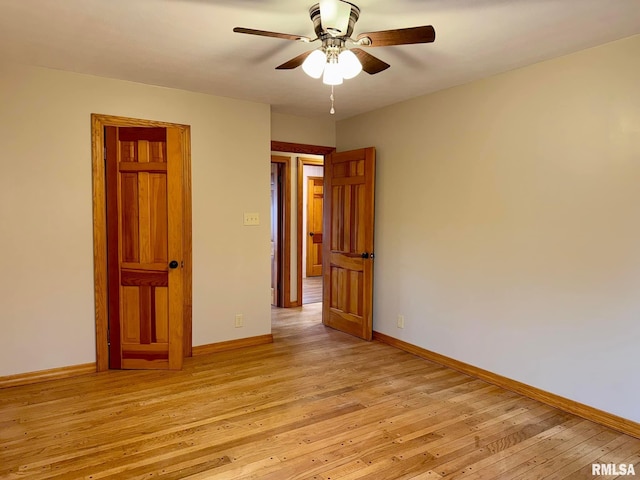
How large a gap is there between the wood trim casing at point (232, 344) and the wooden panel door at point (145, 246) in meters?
0.41

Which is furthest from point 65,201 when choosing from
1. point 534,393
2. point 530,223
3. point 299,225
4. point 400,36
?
point 534,393

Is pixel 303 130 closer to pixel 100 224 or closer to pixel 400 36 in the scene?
pixel 100 224

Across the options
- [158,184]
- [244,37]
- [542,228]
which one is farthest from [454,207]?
[158,184]

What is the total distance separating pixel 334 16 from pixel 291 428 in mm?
2321

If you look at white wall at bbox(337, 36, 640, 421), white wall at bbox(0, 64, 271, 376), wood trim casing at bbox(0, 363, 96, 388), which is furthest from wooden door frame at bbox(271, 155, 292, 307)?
wood trim casing at bbox(0, 363, 96, 388)

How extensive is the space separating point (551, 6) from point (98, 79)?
3.24 metres

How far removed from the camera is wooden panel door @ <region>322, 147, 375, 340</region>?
4.41 meters

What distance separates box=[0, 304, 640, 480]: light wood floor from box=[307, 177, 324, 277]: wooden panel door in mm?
4626

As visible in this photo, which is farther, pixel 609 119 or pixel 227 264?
pixel 227 264

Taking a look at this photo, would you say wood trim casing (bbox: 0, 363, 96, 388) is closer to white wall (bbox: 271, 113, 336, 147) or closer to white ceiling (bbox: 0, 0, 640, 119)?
white ceiling (bbox: 0, 0, 640, 119)

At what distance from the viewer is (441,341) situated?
3.80 m

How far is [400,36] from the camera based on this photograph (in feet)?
6.33

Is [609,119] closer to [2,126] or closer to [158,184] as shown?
[158,184]

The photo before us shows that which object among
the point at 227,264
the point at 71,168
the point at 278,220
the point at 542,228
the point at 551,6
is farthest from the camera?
the point at 278,220
